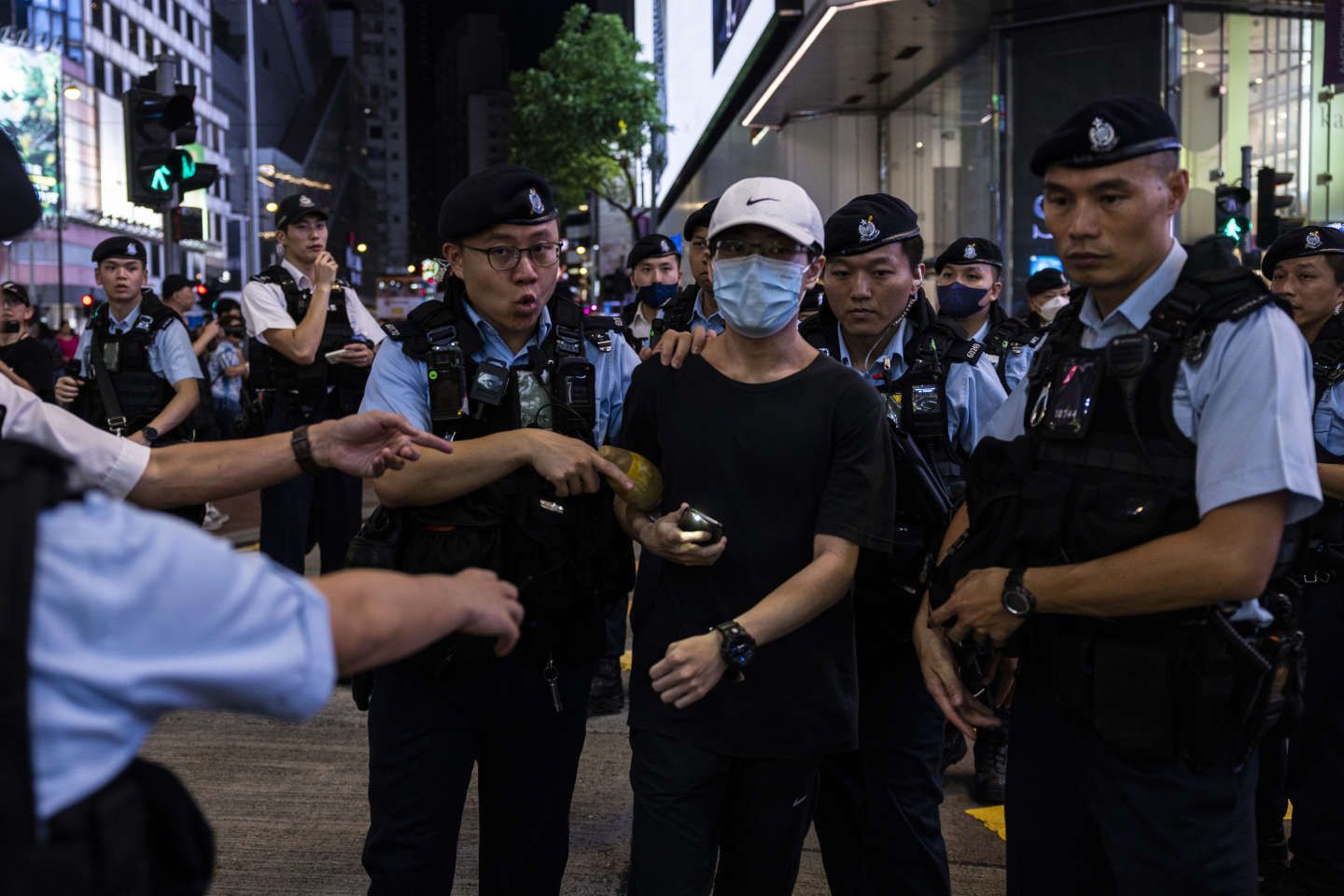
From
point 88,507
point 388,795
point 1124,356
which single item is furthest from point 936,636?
point 88,507

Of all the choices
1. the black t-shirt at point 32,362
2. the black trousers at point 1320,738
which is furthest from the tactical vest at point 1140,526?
the black t-shirt at point 32,362

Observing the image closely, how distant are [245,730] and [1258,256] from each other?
13.0m

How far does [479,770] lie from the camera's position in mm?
3342

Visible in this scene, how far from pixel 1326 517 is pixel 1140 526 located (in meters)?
2.18

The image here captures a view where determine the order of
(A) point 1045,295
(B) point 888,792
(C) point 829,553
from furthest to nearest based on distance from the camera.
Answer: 1. (A) point 1045,295
2. (B) point 888,792
3. (C) point 829,553

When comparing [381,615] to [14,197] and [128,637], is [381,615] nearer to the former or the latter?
[128,637]

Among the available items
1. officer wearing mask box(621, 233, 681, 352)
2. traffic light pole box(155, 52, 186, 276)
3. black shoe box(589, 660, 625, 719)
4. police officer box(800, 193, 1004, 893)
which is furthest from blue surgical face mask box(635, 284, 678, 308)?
traffic light pole box(155, 52, 186, 276)

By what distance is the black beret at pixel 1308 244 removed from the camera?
478 centimetres

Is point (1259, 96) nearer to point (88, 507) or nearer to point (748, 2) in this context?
point (748, 2)

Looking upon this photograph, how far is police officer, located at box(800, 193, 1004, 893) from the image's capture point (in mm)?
3707

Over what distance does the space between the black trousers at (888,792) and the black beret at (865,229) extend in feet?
4.16

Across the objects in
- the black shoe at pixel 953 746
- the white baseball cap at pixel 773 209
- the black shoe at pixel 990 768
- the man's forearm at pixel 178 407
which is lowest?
the black shoe at pixel 990 768

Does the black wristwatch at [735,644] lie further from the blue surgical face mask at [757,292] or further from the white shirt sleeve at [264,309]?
the white shirt sleeve at [264,309]

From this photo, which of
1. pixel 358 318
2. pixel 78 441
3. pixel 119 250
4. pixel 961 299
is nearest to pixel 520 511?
pixel 78 441
